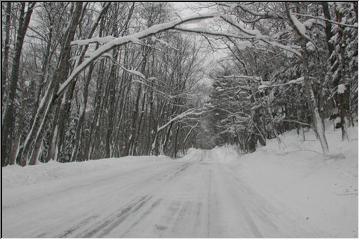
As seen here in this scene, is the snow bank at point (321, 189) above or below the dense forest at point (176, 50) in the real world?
below

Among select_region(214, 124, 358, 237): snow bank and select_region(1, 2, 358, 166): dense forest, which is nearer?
select_region(214, 124, 358, 237): snow bank

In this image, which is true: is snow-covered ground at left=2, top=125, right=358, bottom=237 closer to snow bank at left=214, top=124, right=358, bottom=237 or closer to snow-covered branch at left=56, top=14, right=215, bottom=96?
snow bank at left=214, top=124, right=358, bottom=237

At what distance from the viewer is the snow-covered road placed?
5.28 meters

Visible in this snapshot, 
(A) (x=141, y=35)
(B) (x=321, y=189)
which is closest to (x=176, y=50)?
(A) (x=141, y=35)

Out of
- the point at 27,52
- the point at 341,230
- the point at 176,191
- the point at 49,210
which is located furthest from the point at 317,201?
the point at 27,52

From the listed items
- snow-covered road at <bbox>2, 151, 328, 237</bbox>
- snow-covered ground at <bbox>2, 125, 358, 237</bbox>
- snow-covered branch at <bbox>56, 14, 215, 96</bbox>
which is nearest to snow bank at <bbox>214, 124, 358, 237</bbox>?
snow-covered ground at <bbox>2, 125, 358, 237</bbox>

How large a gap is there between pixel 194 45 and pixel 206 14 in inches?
1143

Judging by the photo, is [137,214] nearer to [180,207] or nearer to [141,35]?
[180,207]

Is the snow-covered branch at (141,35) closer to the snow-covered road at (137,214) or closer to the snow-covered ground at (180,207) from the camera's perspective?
the snow-covered ground at (180,207)

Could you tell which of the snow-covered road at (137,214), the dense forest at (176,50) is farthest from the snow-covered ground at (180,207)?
the dense forest at (176,50)

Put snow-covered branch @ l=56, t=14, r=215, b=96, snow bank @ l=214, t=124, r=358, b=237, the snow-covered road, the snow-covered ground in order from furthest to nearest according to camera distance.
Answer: snow-covered branch @ l=56, t=14, r=215, b=96
snow bank @ l=214, t=124, r=358, b=237
the snow-covered ground
the snow-covered road

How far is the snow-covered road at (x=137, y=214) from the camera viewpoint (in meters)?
5.28

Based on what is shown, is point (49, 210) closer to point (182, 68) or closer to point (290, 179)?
point (290, 179)

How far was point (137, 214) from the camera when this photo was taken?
6453 millimetres
